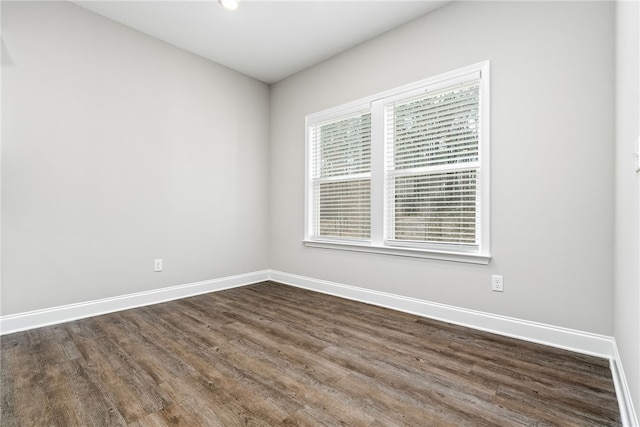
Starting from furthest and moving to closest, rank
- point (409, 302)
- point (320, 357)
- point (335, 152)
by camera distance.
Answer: point (335, 152)
point (409, 302)
point (320, 357)

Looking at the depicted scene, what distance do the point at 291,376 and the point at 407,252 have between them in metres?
1.62

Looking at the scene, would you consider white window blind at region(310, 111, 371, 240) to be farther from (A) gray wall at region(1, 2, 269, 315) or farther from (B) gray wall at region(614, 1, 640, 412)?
(B) gray wall at region(614, 1, 640, 412)

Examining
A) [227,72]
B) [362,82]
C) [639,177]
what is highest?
[227,72]

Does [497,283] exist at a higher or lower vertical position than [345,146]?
lower

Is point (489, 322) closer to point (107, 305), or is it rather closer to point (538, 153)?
point (538, 153)

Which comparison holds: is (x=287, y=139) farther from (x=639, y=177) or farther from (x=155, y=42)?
(x=639, y=177)

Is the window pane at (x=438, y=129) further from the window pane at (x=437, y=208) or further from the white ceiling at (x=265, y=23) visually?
the white ceiling at (x=265, y=23)

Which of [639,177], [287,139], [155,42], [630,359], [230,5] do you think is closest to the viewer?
[639,177]

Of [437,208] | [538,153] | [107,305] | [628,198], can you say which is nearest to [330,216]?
[437,208]

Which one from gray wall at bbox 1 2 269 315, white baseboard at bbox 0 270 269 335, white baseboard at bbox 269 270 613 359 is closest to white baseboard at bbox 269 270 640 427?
white baseboard at bbox 269 270 613 359

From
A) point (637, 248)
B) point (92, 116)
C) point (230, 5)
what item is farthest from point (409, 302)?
point (92, 116)

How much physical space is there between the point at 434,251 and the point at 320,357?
1383mm

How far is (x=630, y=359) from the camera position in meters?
1.40

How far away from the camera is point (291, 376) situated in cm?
174
